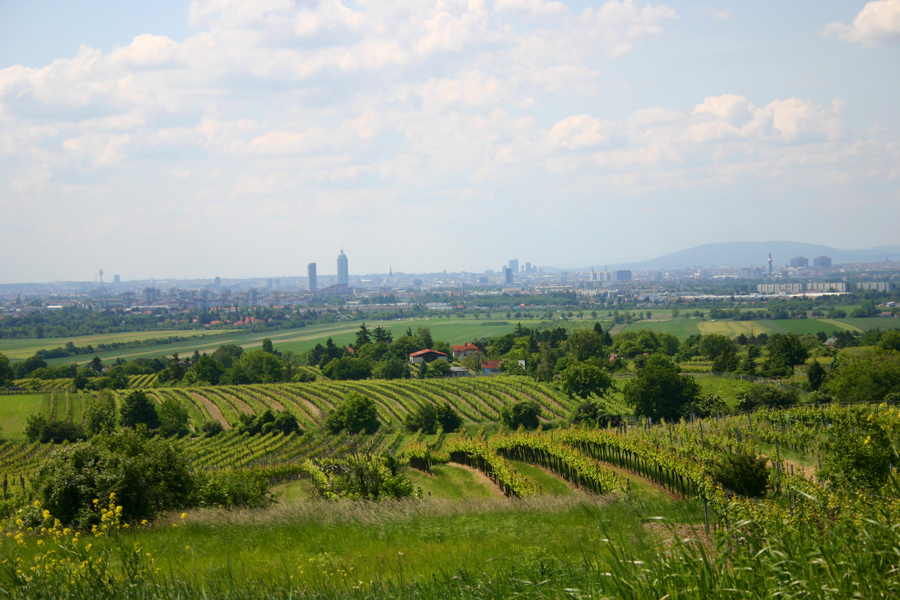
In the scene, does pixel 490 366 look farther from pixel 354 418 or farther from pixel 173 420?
pixel 173 420

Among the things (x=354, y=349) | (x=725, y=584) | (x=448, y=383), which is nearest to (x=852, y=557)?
(x=725, y=584)

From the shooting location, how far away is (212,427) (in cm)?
4394

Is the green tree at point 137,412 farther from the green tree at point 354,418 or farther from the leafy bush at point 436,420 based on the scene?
the leafy bush at point 436,420

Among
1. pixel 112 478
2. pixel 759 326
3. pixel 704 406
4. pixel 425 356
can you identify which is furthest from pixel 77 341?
pixel 112 478

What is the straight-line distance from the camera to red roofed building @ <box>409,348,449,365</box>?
3201 inches

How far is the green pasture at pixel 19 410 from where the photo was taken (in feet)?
152

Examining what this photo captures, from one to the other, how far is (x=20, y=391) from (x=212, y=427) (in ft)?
103

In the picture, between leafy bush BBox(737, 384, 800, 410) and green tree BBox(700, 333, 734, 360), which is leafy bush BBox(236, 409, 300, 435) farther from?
green tree BBox(700, 333, 734, 360)

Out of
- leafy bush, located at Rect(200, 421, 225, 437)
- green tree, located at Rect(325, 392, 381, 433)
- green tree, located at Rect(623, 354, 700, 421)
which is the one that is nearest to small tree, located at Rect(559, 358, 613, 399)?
green tree, located at Rect(623, 354, 700, 421)

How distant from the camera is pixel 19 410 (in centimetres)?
5200

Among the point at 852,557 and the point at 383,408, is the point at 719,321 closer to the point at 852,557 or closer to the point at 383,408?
the point at 383,408

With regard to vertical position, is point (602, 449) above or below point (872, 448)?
below

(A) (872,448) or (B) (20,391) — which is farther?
(B) (20,391)

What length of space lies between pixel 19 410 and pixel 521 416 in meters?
42.7
